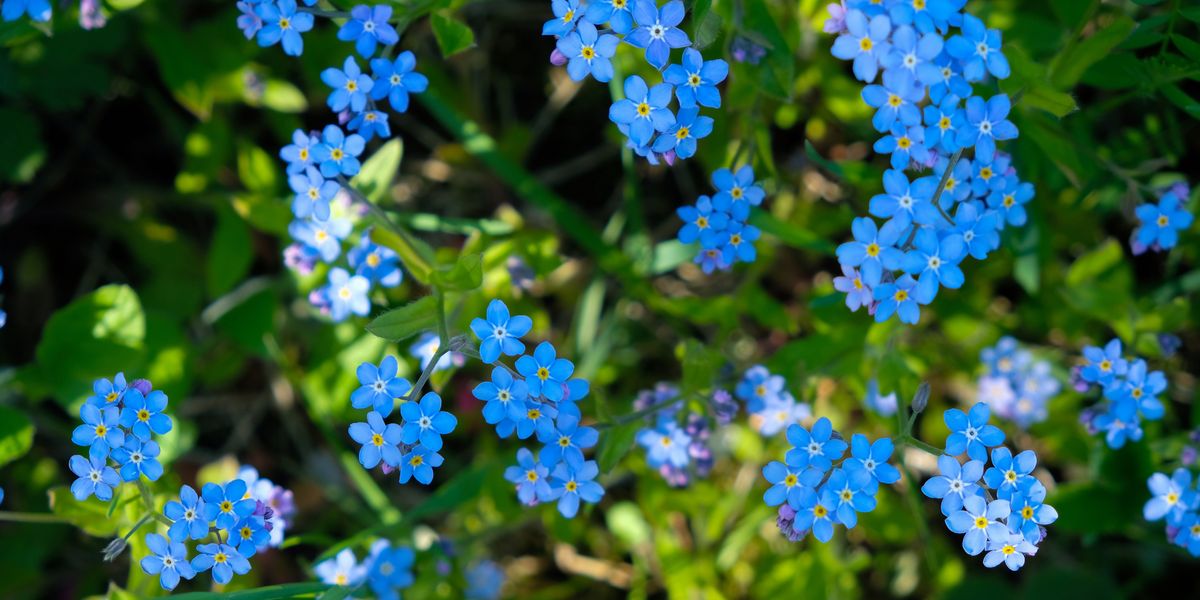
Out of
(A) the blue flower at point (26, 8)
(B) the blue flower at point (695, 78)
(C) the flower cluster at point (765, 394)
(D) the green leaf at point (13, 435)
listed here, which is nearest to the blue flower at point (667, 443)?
(C) the flower cluster at point (765, 394)

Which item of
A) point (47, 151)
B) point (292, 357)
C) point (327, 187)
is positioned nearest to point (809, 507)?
point (327, 187)

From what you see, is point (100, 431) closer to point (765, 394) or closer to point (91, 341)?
point (91, 341)

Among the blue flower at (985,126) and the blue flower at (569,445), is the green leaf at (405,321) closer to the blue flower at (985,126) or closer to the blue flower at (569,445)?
the blue flower at (569,445)

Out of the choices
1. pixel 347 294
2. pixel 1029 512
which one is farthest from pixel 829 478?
pixel 347 294

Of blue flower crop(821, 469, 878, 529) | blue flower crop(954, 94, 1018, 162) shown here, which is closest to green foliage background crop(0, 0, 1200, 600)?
blue flower crop(954, 94, 1018, 162)

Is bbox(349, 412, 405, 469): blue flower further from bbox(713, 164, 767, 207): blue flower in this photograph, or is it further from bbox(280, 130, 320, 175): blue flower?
bbox(713, 164, 767, 207): blue flower

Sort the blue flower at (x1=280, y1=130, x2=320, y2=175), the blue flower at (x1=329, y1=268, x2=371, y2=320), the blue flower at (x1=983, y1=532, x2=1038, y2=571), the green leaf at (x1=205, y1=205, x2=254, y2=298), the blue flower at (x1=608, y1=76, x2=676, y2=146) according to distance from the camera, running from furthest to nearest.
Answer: the green leaf at (x1=205, y1=205, x2=254, y2=298)
the blue flower at (x1=329, y1=268, x2=371, y2=320)
the blue flower at (x1=280, y1=130, x2=320, y2=175)
the blue flower at (x1=608, y1=76, x2=676, y2=146)
the blue flower at (x1=983, y1=532, x2=1038, y2=571)
